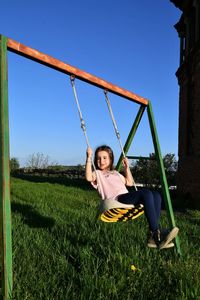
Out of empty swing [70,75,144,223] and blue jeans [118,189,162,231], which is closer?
empty swing [70,75,144,223]

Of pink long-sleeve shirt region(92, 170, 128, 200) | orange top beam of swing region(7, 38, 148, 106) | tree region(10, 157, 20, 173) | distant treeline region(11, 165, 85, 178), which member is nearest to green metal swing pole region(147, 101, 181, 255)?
orange top beam of swing region(7, 38, 148, 106)

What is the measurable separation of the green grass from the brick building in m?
7.95

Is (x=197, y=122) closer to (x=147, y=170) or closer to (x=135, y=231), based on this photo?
(x=147, y=170)

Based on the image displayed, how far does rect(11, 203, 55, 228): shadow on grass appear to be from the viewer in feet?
25.1

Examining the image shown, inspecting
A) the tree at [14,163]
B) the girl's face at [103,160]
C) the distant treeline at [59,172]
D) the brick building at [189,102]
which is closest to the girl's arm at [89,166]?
the girl's face at [103,160]

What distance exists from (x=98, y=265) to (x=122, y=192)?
90 cm

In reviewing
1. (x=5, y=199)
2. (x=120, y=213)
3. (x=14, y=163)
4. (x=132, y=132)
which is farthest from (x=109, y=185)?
(x=14, y=163)

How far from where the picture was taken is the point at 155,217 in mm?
5020

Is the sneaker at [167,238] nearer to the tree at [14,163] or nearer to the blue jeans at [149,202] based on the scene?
the blue jeans at [149,202]

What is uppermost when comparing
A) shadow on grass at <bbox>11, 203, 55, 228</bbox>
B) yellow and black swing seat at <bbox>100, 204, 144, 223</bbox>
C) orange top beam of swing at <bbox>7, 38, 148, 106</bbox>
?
orange top beam of swing at <bbox>7, 38, 148, 106</bbox>

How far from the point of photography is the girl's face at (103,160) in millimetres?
5582

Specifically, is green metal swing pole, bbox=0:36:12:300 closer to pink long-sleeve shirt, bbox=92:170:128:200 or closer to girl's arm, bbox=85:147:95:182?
girl's arm, bbox=85:147:95:182

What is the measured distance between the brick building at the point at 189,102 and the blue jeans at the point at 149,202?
29.3 ft

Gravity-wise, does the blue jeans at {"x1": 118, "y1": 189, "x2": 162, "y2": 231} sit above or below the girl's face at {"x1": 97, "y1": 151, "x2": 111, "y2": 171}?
below
